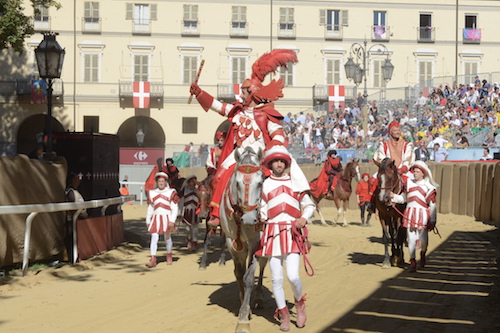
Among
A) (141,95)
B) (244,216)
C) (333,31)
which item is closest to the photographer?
(244,216)

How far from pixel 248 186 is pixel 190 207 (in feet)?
28.9

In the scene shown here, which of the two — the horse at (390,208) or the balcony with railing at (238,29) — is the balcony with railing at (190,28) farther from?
the horse at (390,208)

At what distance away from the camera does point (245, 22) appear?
54.2 metres

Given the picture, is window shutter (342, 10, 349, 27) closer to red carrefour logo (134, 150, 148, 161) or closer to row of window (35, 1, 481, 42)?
row of window (35, 1, 481, 42)

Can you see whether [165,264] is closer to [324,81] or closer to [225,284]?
[225,284]

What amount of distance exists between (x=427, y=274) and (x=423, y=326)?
4.28 metres

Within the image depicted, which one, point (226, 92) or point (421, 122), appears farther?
point (226, 92)

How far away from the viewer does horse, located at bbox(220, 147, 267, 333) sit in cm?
857

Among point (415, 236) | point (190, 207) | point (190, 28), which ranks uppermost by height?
point (190, 28)

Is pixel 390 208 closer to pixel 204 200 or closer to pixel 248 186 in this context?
pixel 204 200

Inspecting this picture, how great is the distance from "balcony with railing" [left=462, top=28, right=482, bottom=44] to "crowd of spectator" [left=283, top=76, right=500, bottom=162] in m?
Answer: 18.2

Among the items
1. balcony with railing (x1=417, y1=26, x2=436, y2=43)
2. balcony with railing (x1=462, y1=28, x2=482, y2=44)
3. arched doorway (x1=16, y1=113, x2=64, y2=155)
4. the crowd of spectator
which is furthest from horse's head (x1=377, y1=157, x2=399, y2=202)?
balcony with railing (x1=462, y1=28, x2=482, y2=44)

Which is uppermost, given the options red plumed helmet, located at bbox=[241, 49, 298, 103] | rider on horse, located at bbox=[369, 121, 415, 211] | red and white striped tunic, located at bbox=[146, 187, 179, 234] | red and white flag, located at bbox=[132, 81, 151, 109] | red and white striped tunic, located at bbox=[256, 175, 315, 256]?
red and white flag, located at bbox=[132, 81, 151, 109]

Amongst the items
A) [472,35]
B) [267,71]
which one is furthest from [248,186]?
[472,35]
